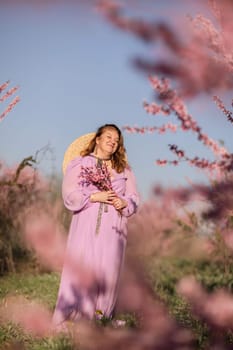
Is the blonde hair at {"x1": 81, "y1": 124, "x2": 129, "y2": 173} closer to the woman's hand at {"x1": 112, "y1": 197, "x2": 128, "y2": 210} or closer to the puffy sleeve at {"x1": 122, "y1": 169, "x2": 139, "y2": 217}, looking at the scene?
the puffy sleeve at {"x1": 122, "y1": 169, "x2": 139, "y2": 217}

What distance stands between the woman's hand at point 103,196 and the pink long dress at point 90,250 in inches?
2.5

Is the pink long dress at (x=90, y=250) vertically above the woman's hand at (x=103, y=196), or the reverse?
the woman's hand at (x=103, y=196)

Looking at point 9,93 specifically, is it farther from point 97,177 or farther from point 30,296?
point 30,296

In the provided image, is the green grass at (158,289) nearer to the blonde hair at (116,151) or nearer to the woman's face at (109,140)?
the blonde hair at (116,151)

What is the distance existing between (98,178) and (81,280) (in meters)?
0.94

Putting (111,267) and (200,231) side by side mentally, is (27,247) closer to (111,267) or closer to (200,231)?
(200,231)

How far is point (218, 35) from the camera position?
2.46 meters

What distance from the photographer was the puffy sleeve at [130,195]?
4629 millimetres

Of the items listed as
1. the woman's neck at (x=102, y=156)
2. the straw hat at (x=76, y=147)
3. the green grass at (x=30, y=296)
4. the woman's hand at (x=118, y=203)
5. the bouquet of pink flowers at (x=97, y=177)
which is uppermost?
the straw hat at (x=76, y=147)

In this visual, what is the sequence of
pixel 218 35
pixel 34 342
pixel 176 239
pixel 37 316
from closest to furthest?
pixel 218 35
pixel 34 342
pixel 37 316
pixel 176 239

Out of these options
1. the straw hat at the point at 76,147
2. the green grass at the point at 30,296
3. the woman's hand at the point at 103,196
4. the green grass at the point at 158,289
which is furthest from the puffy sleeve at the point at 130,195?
the green grass at the point at 30,296

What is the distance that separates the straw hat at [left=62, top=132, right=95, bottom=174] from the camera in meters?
4.94

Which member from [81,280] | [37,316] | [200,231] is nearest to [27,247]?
[200,231]

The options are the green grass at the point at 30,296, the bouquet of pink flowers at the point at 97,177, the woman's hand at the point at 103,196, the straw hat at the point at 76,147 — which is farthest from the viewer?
the straw hat at the point at 76,147
